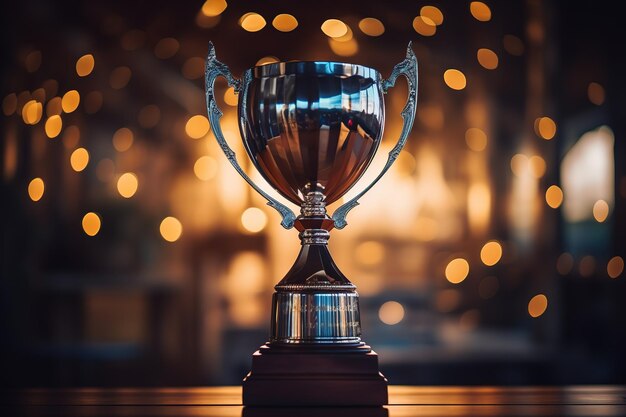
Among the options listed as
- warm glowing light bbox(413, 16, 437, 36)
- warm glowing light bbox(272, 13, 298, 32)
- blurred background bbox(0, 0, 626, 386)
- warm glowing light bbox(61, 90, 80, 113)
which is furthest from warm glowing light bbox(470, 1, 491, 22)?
warm glowing light bbox(61, 90, 80, 113)

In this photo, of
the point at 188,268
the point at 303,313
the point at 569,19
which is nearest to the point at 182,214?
the point at 188,268

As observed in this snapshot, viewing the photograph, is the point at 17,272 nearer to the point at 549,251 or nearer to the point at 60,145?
the point at 60,145

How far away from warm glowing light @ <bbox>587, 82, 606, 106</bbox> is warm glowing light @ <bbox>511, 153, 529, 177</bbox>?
0.25 m

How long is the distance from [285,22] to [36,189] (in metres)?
0.78

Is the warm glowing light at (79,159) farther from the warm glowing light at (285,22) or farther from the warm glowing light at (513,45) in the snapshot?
the warm glowing light at (513,45)

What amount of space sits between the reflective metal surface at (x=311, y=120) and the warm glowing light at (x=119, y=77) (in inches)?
73.9

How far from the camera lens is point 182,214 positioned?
2775 millimetres

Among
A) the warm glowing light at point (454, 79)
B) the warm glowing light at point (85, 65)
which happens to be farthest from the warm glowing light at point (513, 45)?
the warm glowing light at point (85, 65)

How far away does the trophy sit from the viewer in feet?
2.91

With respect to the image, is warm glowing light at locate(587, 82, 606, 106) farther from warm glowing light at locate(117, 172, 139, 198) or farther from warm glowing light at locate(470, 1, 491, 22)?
warm glowing light at locate(117, 172, 139, 198)

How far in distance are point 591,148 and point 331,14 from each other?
0.77 metres

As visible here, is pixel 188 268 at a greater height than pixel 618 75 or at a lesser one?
lesser

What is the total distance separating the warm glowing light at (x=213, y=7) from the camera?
2.78 meters

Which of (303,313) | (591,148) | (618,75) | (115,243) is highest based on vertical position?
(618,75)
